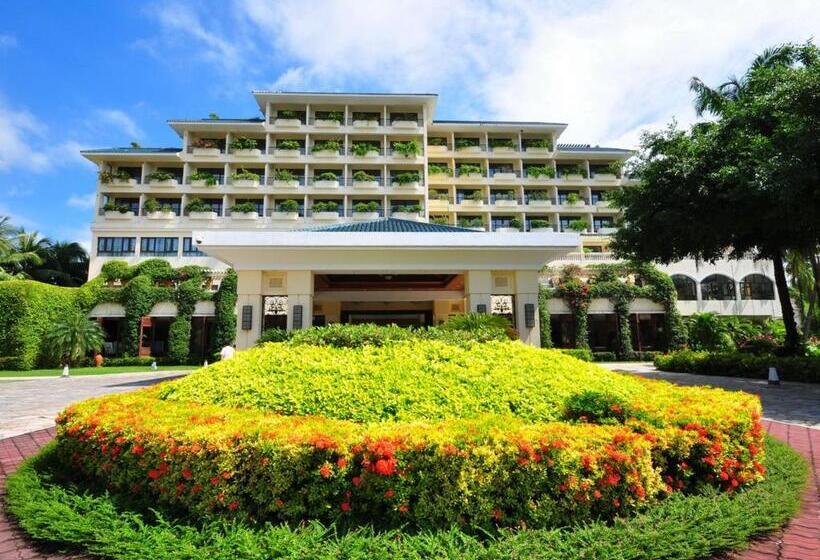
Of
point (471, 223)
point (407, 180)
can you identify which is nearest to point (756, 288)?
point (471, 223)

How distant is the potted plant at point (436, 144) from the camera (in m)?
39.6

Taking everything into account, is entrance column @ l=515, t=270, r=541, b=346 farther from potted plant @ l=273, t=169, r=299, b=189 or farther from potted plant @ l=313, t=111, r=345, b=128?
potted plant @ l=313, t=111, r=345, b=128

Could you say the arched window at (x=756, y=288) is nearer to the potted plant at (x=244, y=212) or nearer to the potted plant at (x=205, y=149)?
the potted plant at (x=244, y=212)

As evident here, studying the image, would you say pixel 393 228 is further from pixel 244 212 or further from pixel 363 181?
pixel 244 212

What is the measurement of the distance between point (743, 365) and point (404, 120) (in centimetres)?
3071

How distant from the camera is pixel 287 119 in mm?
37438

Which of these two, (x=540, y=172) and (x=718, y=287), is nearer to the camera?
(x=718, y=287)

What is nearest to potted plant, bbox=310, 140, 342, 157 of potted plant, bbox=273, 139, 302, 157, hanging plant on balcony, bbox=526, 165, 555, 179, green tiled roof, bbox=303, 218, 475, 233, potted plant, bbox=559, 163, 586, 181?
potted plant, bbox=273, 139, 302, 157

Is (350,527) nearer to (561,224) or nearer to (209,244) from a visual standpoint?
(209,244)

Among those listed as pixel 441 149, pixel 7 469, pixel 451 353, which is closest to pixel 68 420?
pixel 7 469

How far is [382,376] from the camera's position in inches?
233

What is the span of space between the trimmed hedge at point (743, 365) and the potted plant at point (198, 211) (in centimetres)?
3163

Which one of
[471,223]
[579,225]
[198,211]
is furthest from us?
[471,223]

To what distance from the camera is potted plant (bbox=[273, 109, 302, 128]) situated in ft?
121
